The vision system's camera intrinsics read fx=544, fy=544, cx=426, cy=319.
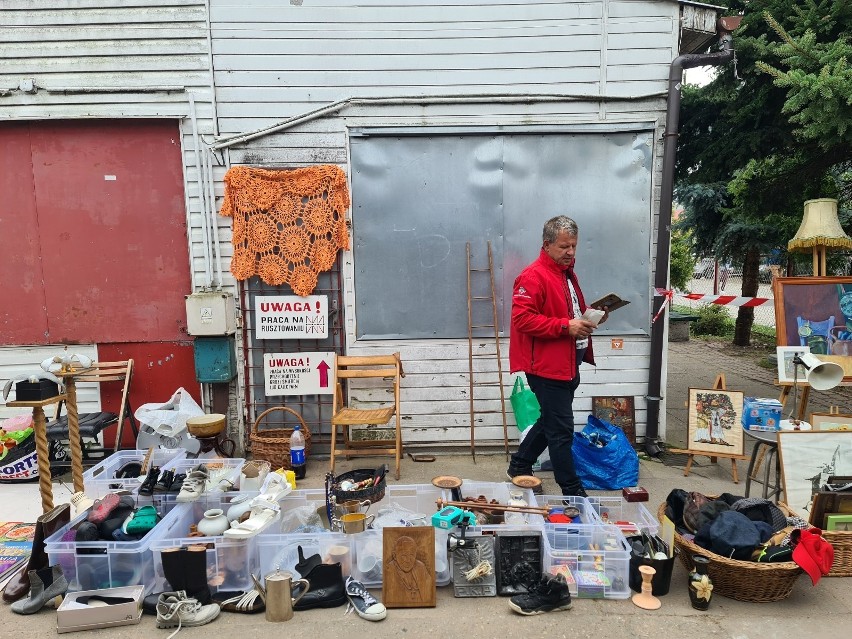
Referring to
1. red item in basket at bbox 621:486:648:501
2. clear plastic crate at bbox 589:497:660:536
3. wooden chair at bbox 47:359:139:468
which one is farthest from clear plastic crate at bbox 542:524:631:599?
wooden chair at bbox 47:359:139:468

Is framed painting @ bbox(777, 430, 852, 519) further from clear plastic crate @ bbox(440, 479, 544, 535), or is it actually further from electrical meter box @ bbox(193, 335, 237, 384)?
electrical meter box @ bbox(193, 335, 237, 384)

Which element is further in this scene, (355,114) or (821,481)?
(355,114)

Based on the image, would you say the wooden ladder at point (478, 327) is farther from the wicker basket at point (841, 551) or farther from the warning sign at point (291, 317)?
the wicker basket at point (841, 551)

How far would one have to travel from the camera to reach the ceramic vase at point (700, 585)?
9.62 feet

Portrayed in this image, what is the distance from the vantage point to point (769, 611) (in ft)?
9.68

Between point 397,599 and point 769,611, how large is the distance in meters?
2.02

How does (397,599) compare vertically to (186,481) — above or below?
below

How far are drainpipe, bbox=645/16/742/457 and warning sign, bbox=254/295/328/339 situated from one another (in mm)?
3196

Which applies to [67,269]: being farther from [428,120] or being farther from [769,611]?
[769,611]

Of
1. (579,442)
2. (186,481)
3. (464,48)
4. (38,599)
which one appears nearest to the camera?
(38,599)

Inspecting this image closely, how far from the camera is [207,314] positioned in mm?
4984

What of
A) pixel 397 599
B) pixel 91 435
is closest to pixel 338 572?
pixel 397 599

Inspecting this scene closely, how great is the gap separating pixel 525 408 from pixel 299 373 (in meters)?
2.18

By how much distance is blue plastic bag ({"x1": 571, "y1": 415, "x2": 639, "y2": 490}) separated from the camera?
4.49 m
